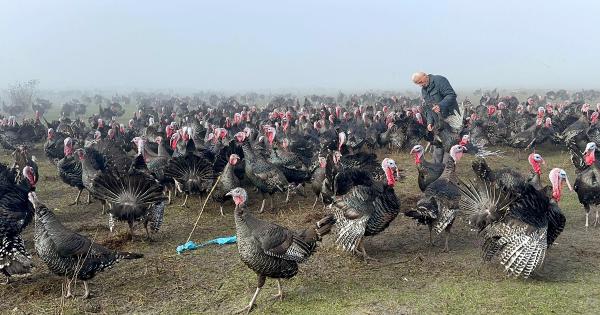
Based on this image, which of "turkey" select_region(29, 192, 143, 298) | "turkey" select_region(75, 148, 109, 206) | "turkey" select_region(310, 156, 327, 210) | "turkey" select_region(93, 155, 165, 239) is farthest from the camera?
"turkey" select_region(75, 148, 109, 206)

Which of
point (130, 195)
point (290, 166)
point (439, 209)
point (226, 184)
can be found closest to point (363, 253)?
point (439, 209)

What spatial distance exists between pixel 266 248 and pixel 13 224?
173 inches

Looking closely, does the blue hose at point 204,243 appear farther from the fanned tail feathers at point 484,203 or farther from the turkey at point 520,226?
the turkey at point 520,226

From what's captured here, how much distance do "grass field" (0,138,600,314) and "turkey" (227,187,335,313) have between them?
429 millimetres

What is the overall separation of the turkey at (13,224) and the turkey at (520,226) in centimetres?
647

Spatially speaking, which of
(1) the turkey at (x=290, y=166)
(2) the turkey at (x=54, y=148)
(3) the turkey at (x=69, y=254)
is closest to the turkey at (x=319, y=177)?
(1) the turkey at (x=290, y=166)

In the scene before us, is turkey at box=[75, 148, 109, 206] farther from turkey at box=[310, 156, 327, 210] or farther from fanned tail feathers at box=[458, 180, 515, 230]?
fanned tail feathers at box=[458, 180, 515, 230]

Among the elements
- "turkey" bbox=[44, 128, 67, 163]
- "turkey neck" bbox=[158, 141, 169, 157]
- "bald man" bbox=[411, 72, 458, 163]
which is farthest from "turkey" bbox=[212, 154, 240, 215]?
"turkey" bbox=[44, 128, 67, 163]

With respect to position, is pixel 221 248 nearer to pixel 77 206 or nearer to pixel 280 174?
pixel 280 174

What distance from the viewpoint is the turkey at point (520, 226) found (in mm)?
6594

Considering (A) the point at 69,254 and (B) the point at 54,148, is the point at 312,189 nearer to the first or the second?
(A) the point at 69,254

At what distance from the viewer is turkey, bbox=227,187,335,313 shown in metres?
6.13

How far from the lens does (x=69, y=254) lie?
6414mm

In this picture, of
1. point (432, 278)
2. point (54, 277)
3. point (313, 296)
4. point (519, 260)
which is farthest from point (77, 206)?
point (519, 260)
